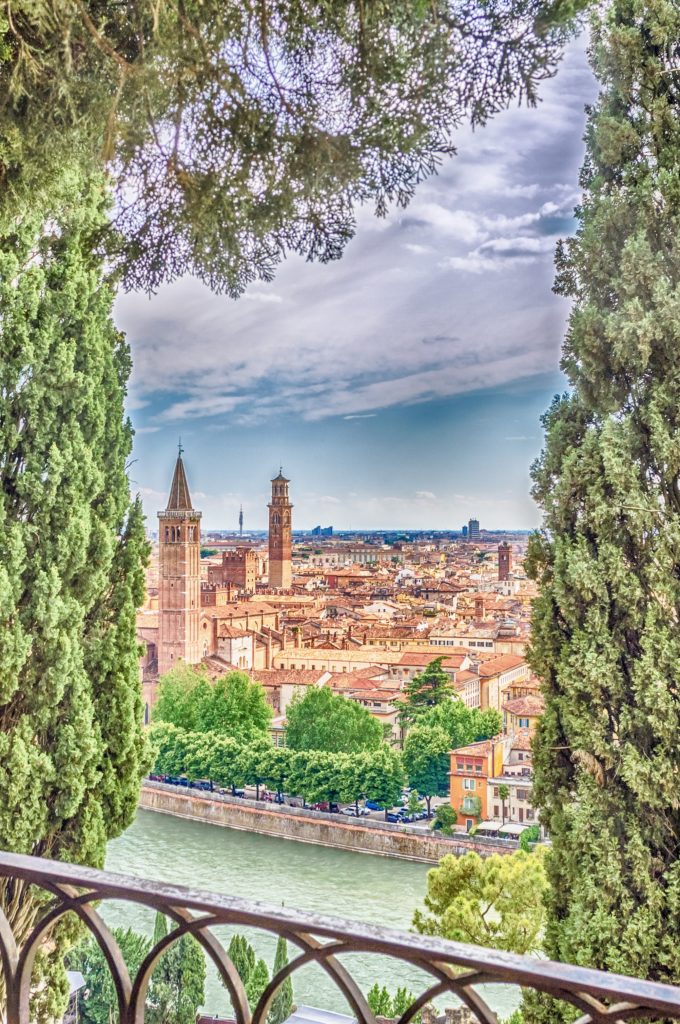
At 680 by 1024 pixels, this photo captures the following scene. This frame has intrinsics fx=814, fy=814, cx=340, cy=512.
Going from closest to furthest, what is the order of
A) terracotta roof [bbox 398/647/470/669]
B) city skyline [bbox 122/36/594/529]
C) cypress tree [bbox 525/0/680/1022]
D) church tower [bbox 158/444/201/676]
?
cypress tree [bbox 525/0/680/1022] → city skyline [bbox 122/36/594/529] → terracotta roof [bbox 398/647/470/669] → church tower [bbox 158/444/201/676]

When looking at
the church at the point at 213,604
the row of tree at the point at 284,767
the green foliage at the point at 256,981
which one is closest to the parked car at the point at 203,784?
the row of tree at the point at 284,767

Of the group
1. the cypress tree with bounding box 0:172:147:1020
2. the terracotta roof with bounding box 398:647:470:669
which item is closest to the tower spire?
the terracotta roof with bounding box 398:647:470:669

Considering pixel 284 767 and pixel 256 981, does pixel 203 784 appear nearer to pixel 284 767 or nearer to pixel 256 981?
pixel 284 767

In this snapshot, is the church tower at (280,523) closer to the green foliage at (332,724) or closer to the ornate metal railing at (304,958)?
the green foliage at (332,724)

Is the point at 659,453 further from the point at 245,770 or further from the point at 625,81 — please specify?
the point at 245,770

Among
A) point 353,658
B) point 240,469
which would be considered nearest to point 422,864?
point 353,658

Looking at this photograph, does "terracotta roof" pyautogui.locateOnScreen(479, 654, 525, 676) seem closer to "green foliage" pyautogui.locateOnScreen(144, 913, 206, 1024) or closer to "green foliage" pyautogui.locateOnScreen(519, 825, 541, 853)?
"green foliage" pyautogui.locateOnScreen(519, 825, 541, 853)
